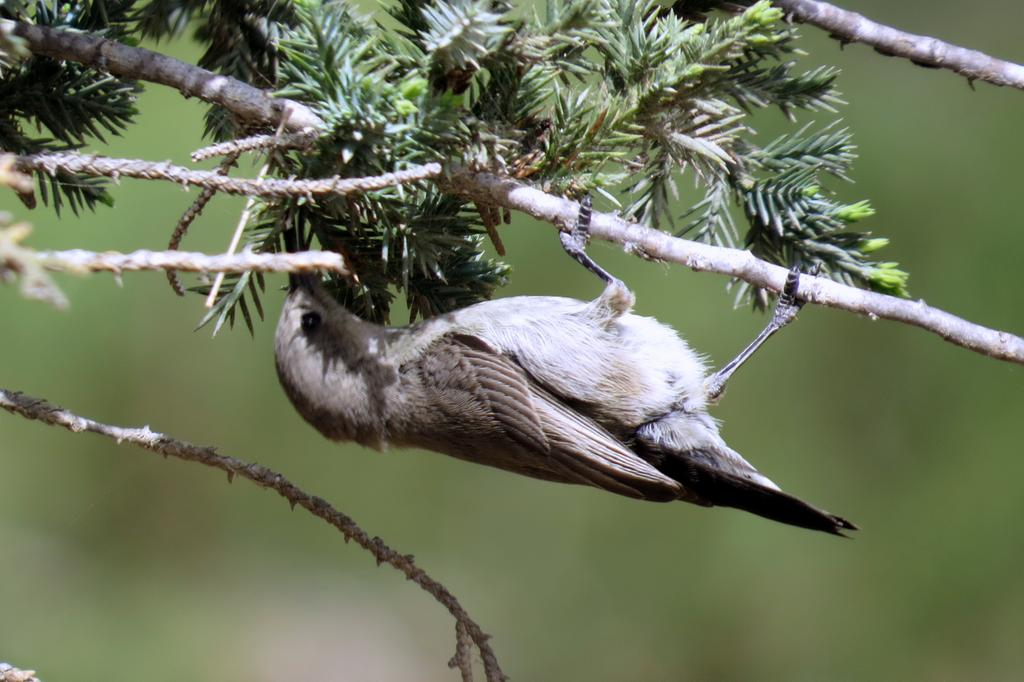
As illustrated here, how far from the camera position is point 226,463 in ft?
4.25

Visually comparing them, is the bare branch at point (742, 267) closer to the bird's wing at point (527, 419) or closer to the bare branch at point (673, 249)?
the bare branch at point (673, 249)

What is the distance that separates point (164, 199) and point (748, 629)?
81.8 inches

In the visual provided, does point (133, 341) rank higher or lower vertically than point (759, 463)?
higher

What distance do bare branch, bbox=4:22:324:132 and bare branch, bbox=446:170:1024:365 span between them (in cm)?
26

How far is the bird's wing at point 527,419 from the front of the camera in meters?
1.82

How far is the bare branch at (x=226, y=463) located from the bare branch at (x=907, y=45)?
1.06 meters

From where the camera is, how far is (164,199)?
2648 millimetres

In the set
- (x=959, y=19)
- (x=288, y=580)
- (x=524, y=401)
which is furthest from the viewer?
(x=288, y=580)

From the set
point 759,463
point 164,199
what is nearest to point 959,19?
point 759,463

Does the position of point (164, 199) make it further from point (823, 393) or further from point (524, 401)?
point (823, 393)

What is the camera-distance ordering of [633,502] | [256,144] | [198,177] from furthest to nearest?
[633,502]
[256,144]
[198,177]

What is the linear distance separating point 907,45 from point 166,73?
1183 millimetres

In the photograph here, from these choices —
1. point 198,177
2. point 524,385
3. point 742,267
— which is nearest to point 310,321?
point 524,385

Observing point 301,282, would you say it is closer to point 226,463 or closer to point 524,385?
point 524,385
